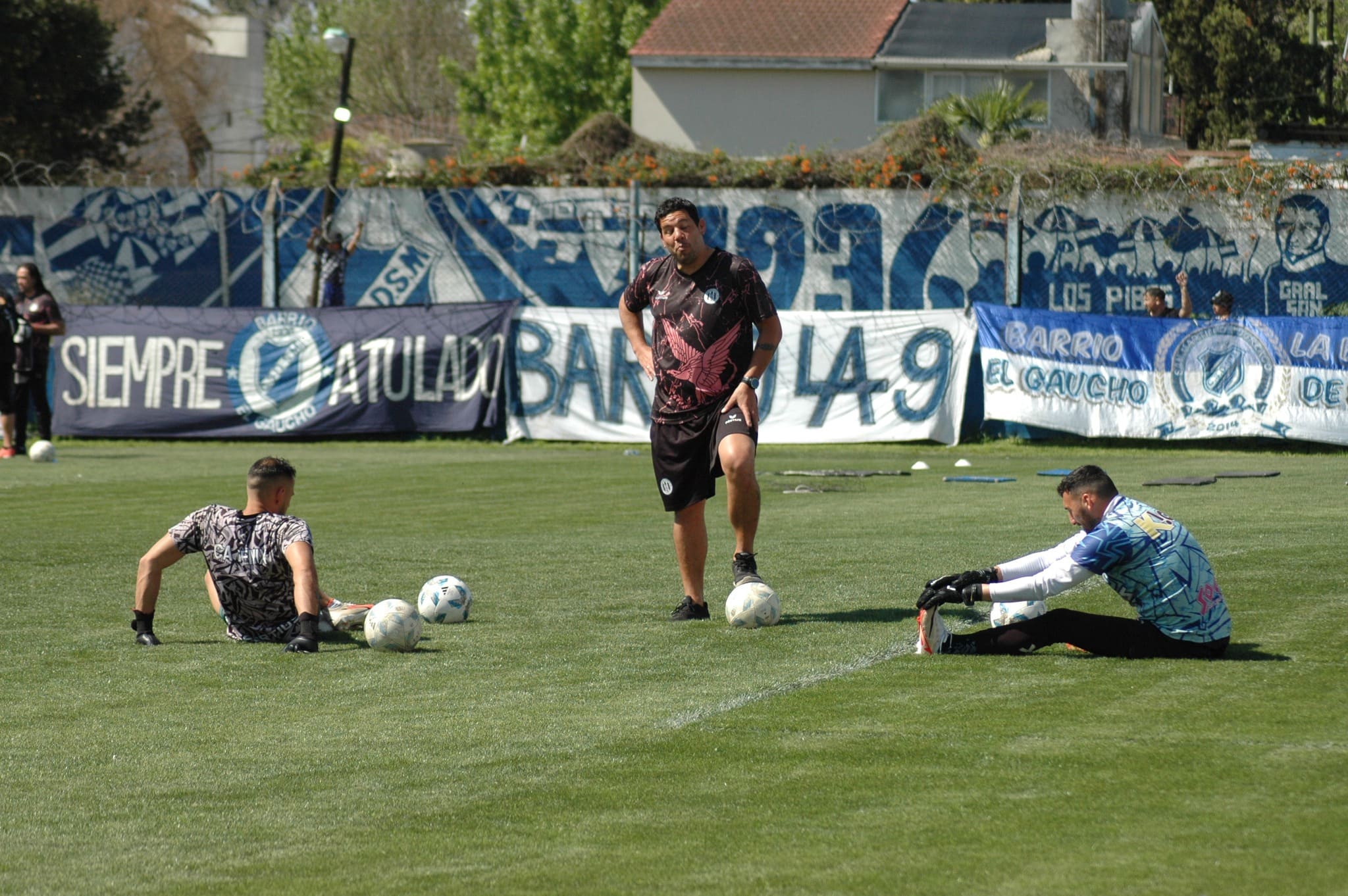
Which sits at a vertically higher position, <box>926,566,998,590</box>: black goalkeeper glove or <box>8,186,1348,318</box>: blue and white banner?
<box>8,186,1348,318</box>: blue and white banner

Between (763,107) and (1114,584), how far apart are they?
42.0 m

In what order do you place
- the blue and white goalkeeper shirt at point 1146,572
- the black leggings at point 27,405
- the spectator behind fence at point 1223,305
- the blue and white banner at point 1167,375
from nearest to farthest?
the blue and white goalkeeper shirt at point 1146,572, the blue and white banner at point 1167,375, the black leggings at point 27,405, the spectator behind fence at point 1223,305

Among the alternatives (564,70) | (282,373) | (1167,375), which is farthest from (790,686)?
(564,70)

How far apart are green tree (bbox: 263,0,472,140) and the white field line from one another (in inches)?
2713

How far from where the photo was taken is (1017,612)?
25.1 feet

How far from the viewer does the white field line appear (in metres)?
6.21

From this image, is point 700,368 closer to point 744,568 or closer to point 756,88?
point 744,568

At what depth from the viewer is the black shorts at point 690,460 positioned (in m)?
8.51

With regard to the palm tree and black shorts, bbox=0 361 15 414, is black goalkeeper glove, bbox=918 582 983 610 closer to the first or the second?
black shorts, bbox=0 361 15 414

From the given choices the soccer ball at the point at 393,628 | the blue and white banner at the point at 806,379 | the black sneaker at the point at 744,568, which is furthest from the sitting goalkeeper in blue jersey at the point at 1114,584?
the blue and white banner at the point at 806,379

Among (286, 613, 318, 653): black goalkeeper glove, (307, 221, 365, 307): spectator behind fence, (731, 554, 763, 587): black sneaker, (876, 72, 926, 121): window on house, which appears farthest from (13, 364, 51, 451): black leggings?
(876, 72, 926, 121): window on house

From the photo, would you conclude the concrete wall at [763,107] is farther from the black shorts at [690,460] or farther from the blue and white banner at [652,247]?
the black shorts at [690,460]

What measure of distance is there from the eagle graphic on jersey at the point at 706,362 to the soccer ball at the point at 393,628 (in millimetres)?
1844

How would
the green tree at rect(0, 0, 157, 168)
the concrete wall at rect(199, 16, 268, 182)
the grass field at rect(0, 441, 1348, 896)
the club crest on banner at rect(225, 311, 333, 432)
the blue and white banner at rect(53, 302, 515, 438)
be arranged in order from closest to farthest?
the grass field at rect(0, 441, 1348, 896)
the blue and white banner at rect(53, 302, 515, 438)
the club crest on banner at rect(225, 311, 333, 432)
the green tree at rect(0, 0, 157, 168)
the concrete wall at rect(199, 16, 268, 182)
